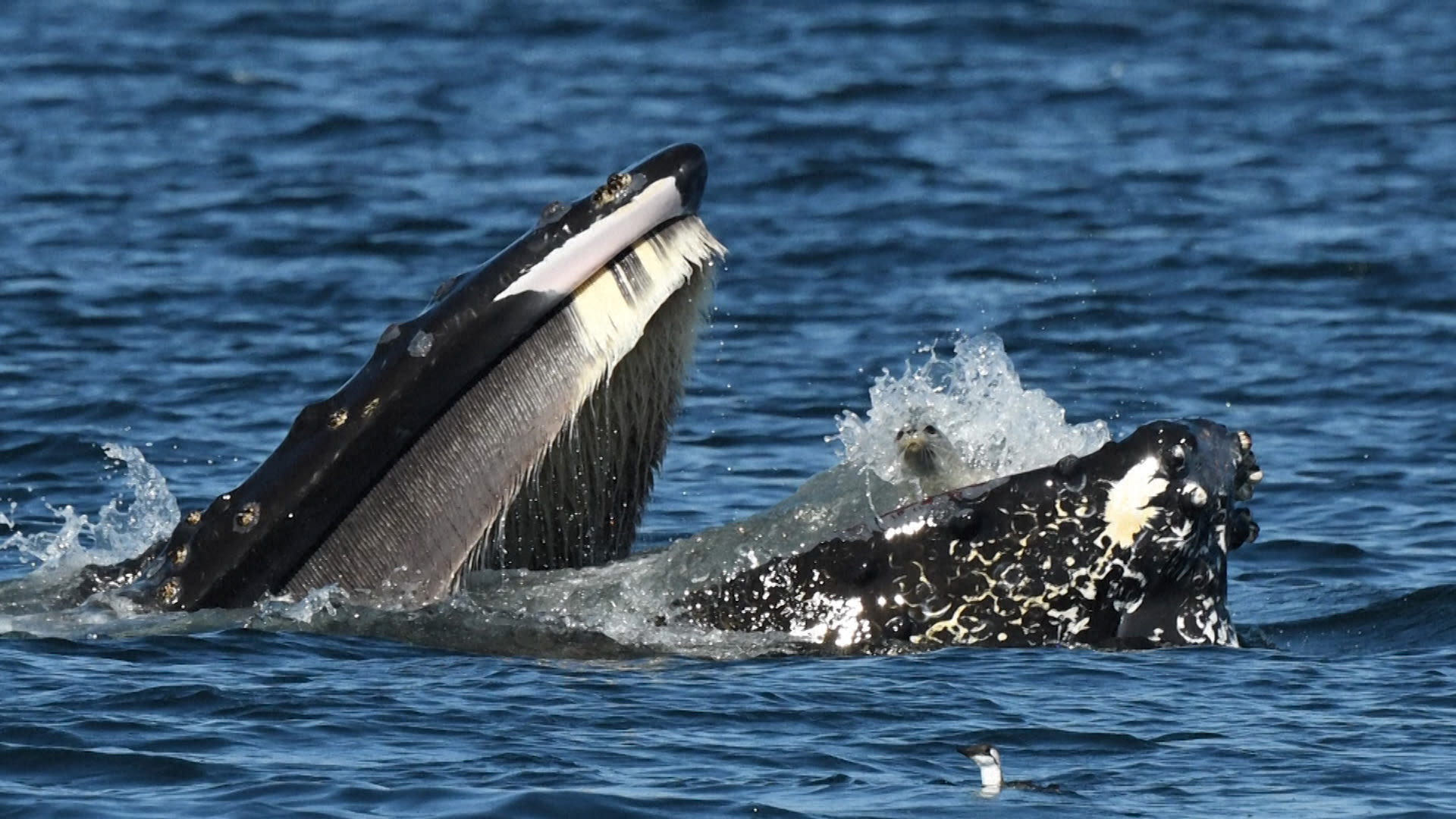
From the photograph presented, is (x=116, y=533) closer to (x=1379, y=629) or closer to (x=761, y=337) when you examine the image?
(x=1379, y=629)

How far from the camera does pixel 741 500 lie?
1303 cm

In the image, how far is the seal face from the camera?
8250 mm

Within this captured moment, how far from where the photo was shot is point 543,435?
836cm

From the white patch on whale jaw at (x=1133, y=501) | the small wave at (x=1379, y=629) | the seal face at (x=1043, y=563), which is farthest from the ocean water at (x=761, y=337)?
the white patch on whale jaw at (x=1133, y=501)

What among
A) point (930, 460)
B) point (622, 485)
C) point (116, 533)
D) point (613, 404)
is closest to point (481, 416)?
point (613, 404)

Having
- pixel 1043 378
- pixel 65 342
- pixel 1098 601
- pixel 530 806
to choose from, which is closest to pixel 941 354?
pixel 1043 378

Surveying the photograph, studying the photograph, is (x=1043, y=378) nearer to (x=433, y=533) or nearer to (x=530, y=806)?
(x=433, y=533)

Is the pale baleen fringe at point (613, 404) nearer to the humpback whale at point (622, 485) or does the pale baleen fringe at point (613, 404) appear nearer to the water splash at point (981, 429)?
the humpback whale at point (622, 485)

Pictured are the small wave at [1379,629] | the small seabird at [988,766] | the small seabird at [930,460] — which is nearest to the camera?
the small seabird at [988,766]

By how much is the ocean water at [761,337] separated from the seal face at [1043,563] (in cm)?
15

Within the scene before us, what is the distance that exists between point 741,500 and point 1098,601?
4701 mm

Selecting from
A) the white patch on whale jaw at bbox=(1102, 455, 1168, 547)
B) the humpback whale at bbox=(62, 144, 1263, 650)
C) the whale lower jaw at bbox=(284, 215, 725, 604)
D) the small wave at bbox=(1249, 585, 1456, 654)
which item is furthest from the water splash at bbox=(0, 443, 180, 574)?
the small wave at bbox=(1249, 585, 1456, 654)

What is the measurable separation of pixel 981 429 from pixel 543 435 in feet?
5.12

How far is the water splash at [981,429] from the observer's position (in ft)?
28.8
